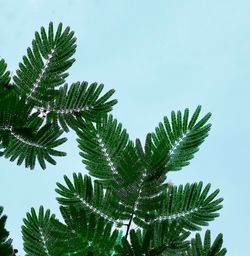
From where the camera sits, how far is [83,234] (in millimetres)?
2355

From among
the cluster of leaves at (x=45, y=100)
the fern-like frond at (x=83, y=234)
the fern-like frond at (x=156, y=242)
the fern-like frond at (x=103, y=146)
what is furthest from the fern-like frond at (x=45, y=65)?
the fern-like frond at (x=156, y=242)

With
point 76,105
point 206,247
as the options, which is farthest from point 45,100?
point 206,247

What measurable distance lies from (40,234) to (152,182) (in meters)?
0.78

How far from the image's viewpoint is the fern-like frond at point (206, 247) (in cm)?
248

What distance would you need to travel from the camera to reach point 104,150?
8.87ft

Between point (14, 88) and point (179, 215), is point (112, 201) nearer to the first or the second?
point (179, 215)

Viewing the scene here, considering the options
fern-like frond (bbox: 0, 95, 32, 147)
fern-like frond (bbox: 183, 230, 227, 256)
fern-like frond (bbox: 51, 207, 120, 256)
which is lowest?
fern-like frond (bbox: 51, 207, 120, 256)

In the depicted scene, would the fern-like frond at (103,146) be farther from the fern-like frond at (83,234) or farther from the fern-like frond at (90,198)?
the fern-like frond at (83,234)

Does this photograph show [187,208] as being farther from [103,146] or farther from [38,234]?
[38,234]

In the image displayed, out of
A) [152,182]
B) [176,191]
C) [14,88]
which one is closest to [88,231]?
[152,182]

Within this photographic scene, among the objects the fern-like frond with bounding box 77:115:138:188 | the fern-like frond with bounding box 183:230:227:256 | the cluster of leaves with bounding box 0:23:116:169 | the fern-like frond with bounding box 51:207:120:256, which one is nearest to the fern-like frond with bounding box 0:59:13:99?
the cluster of leaves with bounding box 0:23:116:169

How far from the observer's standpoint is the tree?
2.38m

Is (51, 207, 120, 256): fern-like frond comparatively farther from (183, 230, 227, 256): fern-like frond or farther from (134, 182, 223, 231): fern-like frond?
(183, 230, 227, 256): fern-like frond

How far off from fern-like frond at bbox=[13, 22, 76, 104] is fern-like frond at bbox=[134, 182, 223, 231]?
779mm
